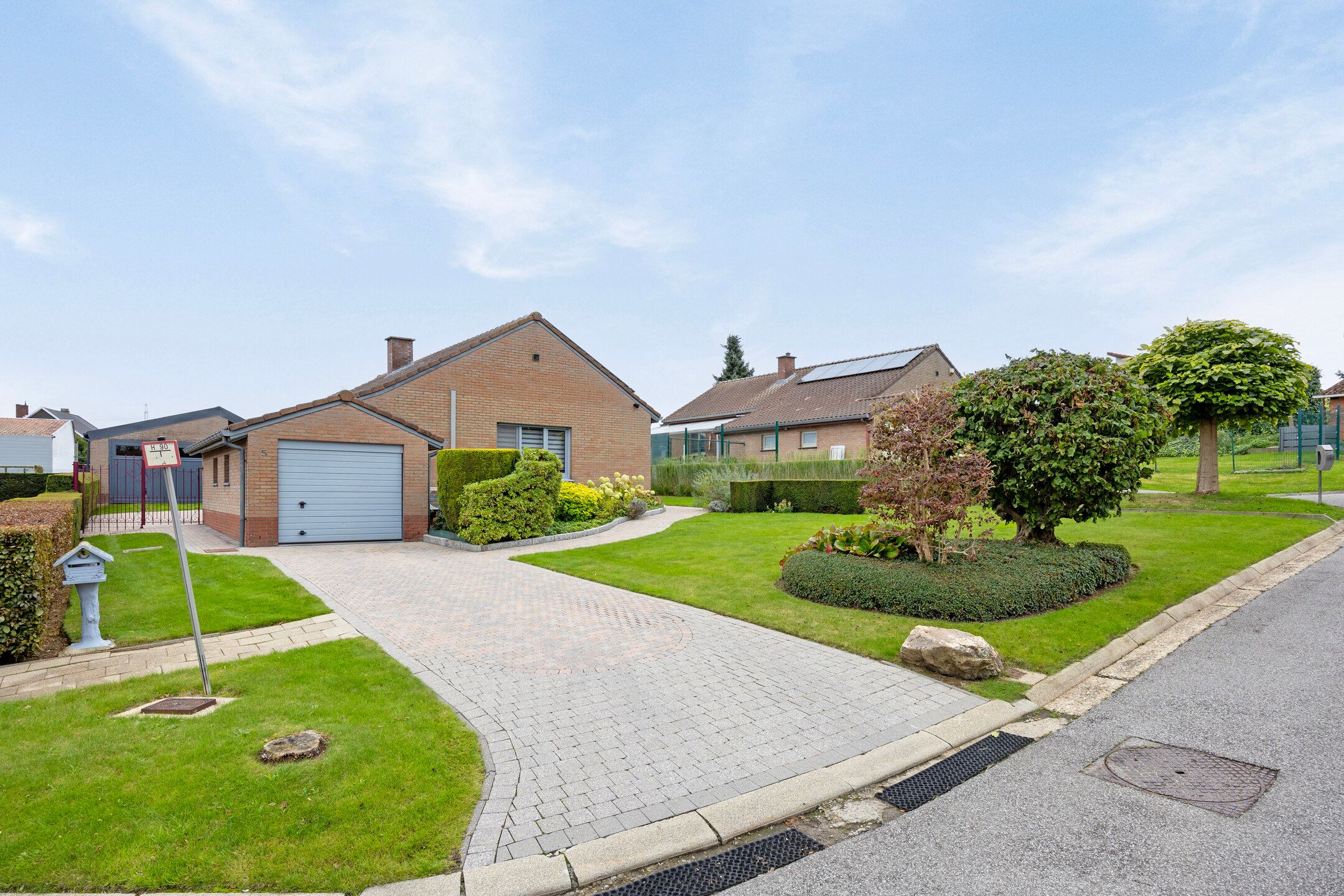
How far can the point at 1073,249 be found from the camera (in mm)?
14594

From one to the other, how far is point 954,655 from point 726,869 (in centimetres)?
316

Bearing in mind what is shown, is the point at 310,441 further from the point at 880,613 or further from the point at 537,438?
the point at 880,613

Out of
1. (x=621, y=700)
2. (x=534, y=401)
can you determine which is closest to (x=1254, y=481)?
(x=534, y=401)

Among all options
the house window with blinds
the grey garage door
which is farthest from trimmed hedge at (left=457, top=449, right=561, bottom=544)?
the house window with blinds

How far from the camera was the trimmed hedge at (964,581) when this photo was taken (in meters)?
6.86

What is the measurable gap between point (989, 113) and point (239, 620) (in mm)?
14817

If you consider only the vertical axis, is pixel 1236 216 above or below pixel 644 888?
above

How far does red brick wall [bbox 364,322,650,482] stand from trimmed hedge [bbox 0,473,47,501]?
34.8 feet

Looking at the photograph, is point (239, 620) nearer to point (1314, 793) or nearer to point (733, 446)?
point (1314, 793)

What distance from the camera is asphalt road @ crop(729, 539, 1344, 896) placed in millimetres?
2812

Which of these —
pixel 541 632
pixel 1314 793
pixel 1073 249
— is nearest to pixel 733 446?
pixel 1073 249

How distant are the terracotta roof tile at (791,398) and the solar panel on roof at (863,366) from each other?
229mm

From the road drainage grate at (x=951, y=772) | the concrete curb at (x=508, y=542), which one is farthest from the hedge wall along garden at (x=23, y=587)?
the road drainage grate at (x=951, y=772)

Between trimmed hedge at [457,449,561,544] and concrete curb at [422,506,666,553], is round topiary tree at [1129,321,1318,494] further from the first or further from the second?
trimmed hedge at [457,449,561,544]
